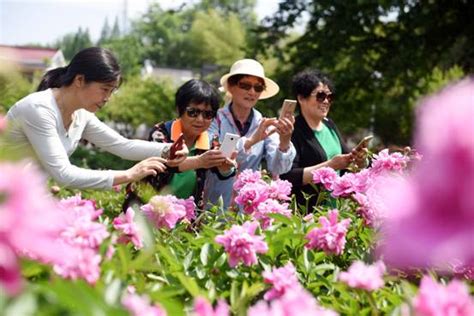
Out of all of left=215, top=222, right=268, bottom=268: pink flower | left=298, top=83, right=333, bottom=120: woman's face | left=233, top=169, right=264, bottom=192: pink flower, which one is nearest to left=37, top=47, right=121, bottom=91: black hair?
left=233, top=169, right=264, bottom=192: pink flower

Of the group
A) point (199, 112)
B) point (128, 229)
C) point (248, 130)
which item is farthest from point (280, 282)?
point (248, 130)

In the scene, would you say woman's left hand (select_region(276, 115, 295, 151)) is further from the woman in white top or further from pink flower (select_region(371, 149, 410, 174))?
pink flower (select_region(371, 149, 410, 174))

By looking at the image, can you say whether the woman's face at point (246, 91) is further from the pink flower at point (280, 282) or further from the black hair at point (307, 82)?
the pink flower at point (280, 282)

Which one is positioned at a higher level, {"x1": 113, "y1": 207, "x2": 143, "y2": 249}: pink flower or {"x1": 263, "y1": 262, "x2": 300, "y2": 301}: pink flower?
{"x1": 263, "y1": 262, "x2": 300, "y2": 301}: pink flower

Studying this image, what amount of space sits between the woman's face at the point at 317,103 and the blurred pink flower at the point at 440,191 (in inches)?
124

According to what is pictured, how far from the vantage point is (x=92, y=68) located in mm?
2848

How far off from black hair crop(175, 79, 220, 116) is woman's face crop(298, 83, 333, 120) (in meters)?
0.62

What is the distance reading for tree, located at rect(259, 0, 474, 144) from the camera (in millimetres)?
11852

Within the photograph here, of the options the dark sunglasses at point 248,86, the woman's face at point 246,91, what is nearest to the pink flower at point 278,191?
the woman's face at point 246,91

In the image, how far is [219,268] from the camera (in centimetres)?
157

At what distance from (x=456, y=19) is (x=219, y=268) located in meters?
11.9

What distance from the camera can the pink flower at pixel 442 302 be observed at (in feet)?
2.90

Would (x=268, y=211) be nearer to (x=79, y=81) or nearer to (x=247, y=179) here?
(x=247, y=179)

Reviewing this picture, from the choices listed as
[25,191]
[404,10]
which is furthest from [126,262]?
[404,10]
